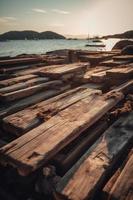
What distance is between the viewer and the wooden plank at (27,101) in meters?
3.83

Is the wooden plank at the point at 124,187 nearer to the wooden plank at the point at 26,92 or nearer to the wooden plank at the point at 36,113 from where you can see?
the wooden plank at the point at 36,113

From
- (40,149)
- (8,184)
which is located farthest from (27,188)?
(40,149)

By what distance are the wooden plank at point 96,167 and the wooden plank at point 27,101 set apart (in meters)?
1.70

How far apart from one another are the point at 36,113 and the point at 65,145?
3.65 ft

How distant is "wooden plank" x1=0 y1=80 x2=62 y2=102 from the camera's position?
4.13m

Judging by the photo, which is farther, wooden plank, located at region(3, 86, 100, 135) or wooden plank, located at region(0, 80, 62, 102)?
wooden plank, located at region(0, 80, 62, 102)

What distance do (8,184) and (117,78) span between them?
11.5 ft

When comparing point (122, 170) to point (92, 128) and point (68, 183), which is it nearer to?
point (68, 183)

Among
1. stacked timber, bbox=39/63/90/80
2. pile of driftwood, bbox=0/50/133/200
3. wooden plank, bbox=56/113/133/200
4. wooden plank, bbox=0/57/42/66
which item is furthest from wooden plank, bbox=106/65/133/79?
wooden plank, bbox=0/57/42/66

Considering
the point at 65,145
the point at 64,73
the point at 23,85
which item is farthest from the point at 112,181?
the point at 64,73

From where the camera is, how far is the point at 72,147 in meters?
2.86

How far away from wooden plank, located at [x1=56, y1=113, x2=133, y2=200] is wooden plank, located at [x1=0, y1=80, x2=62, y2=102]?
79.0 inches

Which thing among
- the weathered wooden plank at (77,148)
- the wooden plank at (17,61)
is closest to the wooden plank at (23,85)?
the weathered wooden plank at (77,148)

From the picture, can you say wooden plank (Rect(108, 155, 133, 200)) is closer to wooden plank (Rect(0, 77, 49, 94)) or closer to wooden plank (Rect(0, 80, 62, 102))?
wooden plank (Rect(0, 80, 62, 102))
